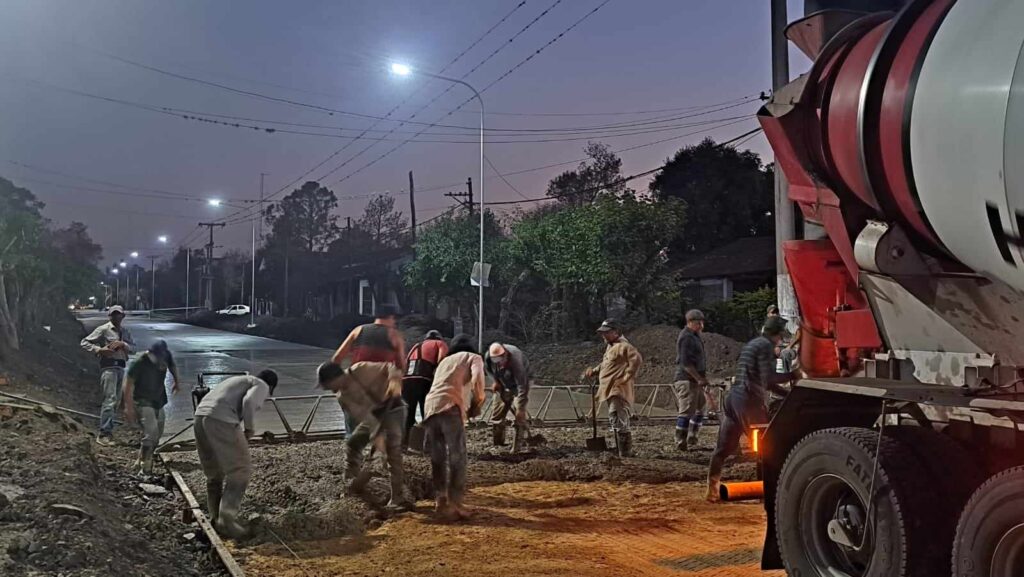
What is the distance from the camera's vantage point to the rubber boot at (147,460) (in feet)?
29.7

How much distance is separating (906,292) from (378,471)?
6.26m

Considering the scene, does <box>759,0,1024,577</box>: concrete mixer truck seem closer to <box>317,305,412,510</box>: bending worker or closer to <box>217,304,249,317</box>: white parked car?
<box>317,305,412,510</box>: bending worker

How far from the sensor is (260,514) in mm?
7223

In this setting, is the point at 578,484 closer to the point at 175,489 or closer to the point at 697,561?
the point at 697,561

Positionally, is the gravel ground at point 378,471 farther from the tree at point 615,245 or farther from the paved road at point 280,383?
the tree at point 615,245

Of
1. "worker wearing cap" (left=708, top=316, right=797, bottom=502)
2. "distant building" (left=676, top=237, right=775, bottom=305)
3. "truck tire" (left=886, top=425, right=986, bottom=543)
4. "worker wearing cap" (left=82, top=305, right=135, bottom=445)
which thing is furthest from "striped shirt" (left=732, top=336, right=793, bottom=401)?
"distant building" (left=676, top=237, right=775, bottom=305)

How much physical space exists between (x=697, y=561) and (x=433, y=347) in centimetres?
492

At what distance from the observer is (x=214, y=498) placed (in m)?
6.89

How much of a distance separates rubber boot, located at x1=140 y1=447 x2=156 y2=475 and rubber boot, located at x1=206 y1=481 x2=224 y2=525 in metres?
2.57

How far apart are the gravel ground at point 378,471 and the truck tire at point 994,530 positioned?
16.1 feet

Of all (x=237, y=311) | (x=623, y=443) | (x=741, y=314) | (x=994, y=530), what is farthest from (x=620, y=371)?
(x=237, y=311)

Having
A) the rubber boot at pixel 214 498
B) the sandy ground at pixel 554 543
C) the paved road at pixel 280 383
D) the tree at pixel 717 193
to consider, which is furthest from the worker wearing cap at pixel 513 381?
the tree at pixel 717 193

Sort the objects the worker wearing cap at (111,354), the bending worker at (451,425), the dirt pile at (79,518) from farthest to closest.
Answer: the worker wearing cap at (111,354)
the bending worker at (451,425)
the dirt pile at (79,518)

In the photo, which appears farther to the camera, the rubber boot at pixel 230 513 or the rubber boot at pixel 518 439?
the rubber boot at pixel 518 439
